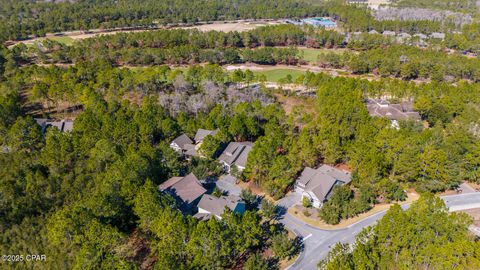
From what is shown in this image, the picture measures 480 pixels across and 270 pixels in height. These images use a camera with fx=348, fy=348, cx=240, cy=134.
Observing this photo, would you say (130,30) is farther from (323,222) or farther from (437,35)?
(323,222)

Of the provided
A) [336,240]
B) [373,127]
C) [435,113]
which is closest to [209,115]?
[373,127]

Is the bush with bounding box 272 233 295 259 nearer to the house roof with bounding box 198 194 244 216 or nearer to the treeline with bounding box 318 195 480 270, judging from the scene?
the treeline with bounding box 318 195 480 270

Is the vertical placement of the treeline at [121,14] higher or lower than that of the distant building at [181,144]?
higher

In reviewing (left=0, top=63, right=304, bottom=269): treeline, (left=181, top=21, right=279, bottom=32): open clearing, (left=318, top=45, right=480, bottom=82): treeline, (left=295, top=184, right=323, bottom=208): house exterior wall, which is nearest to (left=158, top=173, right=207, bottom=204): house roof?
(left=0, top=63, right=304, bottom=269): treeline

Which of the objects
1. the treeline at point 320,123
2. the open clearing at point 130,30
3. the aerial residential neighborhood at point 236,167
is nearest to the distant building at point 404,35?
the aerial residential neighborhood at point 236,167

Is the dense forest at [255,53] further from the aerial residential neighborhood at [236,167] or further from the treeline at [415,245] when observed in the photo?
the treeline at [415,245]

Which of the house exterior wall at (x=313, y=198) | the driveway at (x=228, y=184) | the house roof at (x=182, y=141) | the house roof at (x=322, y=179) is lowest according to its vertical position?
the driveway at (x=228, y=184)

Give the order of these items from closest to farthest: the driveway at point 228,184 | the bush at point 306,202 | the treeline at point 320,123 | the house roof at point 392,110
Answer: the bush at point 306,202
the treeline at point 320,123
the driveway at point 228,184
the house roof at point 392,110
